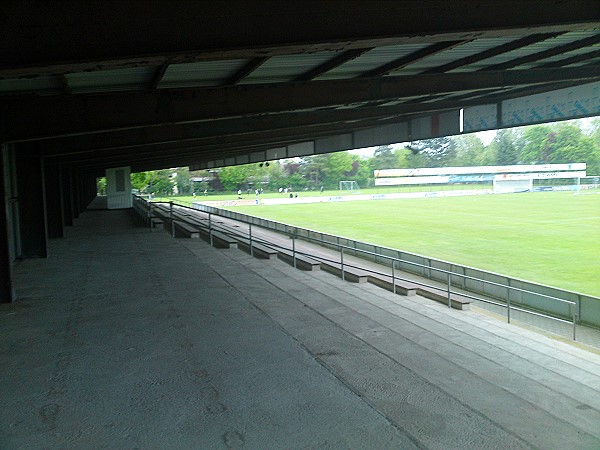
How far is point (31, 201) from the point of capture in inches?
590

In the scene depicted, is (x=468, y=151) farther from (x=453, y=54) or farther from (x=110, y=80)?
(x=110, y=80)

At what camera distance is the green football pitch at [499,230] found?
2638cm

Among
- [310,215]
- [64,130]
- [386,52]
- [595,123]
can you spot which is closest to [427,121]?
[386,52]

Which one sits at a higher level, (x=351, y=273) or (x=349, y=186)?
(x=349, y=186)

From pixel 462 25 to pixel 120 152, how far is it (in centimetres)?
1866

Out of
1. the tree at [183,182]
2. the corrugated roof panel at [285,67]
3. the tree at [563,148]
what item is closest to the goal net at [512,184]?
the tree at [563,148]

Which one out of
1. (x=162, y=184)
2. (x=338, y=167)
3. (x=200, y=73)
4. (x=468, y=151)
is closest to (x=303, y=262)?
(x=200, y=73)

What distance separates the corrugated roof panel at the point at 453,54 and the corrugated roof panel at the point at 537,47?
1.86 ft

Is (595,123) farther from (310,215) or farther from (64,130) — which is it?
(64,130)

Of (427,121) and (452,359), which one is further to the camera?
(427,121)

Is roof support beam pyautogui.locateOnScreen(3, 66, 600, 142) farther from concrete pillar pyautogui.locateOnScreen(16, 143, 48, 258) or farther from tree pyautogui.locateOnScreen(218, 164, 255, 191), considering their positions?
tree pyautogui.locateOnScreen(218, 164, 255, 191)

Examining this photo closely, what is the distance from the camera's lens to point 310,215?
61188mm

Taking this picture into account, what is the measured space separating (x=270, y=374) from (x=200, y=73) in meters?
4.97

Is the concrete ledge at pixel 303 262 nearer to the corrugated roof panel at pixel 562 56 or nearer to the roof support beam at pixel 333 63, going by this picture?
the roof support beam at pixel 333 63
